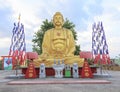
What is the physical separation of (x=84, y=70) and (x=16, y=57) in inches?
172

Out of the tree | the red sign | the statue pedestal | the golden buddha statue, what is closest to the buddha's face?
the golden buddha statue

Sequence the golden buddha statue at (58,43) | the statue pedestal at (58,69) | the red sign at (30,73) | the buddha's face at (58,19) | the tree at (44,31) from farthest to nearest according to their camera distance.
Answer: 1. the tree at (44,31)
2. the buddha's face at (58,19)
3. the golden buddha statue at (58,43)
4. the statue pedestal at (58,69)
5. the red sign at (30,73)

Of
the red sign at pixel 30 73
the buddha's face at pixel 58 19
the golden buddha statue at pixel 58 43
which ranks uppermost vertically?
the buddha's face at pixel 58 19

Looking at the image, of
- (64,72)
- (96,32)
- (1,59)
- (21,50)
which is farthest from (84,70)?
(1,59)

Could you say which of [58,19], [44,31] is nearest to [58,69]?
[58,19]

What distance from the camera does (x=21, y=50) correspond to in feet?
57.7

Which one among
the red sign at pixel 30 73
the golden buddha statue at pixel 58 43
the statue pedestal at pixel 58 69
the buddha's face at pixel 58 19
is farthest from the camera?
the buddha's face at pixel 58 19

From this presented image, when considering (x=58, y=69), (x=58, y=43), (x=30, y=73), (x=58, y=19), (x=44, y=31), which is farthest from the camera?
(x=44, y=31)

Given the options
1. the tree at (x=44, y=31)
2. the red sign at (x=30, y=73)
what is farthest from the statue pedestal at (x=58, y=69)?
the tree at (x=44, y=31)

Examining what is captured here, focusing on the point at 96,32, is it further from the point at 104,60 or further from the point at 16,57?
the point at 16,57

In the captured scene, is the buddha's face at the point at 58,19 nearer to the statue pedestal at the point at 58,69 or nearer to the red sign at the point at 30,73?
the statue pedestal at the point at 58,69

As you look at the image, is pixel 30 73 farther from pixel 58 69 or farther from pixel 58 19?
pixel 58 19

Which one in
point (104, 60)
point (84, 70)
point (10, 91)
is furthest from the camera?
point (104, 60)

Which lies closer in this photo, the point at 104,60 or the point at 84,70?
the point at 84,70
